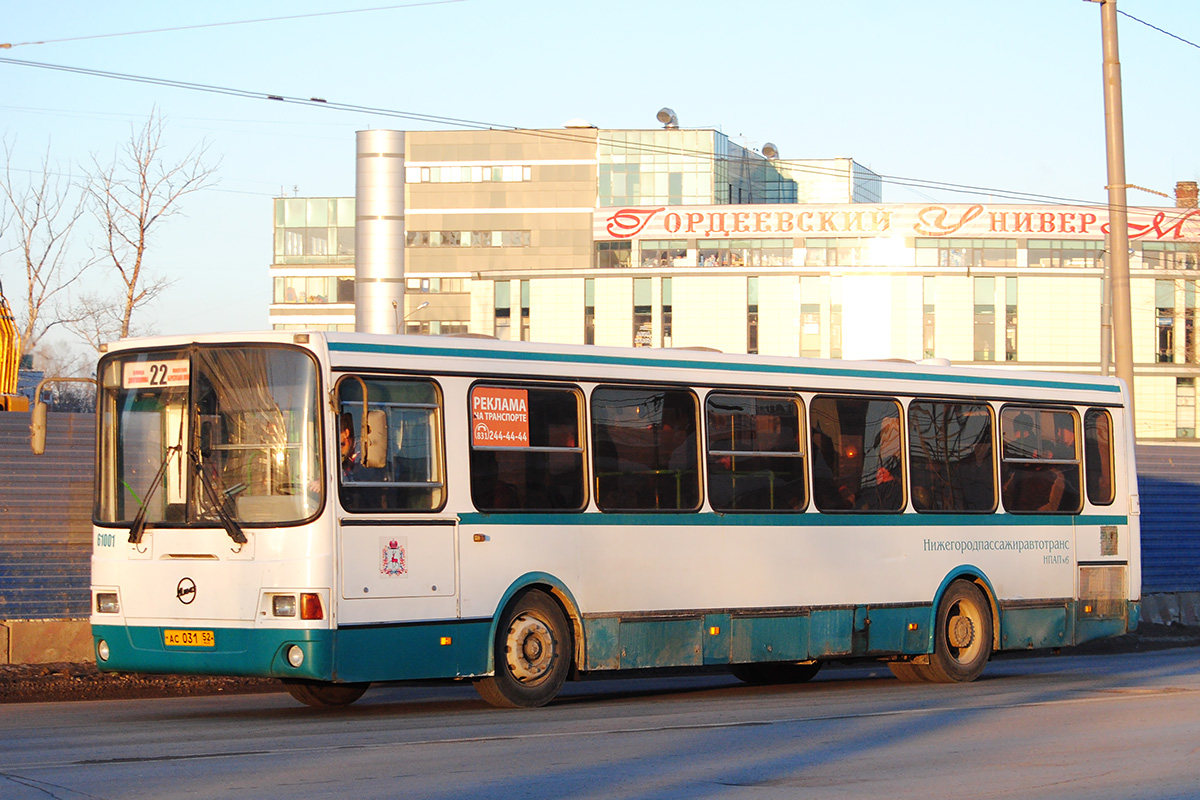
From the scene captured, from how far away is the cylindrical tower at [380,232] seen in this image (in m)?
85.4

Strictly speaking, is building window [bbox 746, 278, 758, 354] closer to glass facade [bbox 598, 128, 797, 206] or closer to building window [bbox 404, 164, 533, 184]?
glass facade [bbox 598, 128, 797, 206]

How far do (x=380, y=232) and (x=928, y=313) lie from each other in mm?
31838

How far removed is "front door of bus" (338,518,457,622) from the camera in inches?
429

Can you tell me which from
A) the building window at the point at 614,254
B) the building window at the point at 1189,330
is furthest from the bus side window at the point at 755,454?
the building window at the point at 614,254

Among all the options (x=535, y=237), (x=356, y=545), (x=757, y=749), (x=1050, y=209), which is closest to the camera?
(x=757, y=749)

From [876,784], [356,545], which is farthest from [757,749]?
[356,545]

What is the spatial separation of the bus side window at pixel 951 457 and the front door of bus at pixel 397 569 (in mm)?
5563

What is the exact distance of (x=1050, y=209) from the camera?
85.9 metres

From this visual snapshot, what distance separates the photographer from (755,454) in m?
13.7

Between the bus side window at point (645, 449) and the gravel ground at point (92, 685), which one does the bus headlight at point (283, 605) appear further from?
the bus side window at point (645, 449)

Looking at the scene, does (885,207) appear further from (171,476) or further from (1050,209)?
(171,476)

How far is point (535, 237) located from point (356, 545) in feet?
284

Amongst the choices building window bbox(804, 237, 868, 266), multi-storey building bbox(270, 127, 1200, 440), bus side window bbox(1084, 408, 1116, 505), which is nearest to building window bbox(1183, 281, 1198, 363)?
multi-storey building bbox(270, 127, 1200, 440)

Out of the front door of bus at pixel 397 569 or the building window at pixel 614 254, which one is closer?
the front door of bus at pixel 397 569
